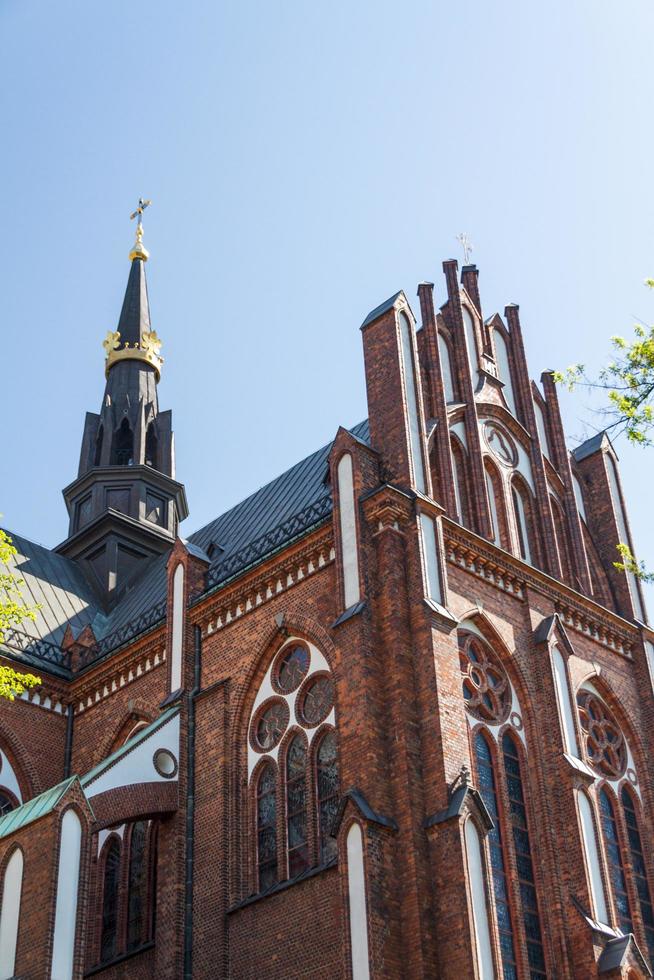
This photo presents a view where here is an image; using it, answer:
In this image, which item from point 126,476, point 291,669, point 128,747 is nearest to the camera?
point 128,747

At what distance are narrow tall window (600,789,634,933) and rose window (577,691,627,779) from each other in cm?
69

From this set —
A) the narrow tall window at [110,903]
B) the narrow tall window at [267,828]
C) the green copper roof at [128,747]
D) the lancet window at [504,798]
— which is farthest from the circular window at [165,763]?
the lancet window at [504,798]

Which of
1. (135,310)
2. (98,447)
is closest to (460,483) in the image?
(98,447)

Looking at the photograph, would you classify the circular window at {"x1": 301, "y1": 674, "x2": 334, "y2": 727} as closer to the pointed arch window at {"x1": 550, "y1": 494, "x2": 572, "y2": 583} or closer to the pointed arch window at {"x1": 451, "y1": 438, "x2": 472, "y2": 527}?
the pointed arch window at {"x1": 451, "y1": 438, "x2": 472, "y2": 527}

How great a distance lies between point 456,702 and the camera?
2175 cm

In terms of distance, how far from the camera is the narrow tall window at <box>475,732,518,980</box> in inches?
832

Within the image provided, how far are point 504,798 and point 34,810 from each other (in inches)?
310

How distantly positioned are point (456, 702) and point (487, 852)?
2.64m

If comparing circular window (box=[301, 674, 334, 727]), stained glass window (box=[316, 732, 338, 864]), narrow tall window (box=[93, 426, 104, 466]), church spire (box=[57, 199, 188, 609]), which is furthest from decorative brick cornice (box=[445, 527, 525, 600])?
narrow tall window (box=[93, 426, 104, 466])

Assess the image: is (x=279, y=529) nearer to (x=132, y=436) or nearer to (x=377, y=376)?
(x=377, y=376)

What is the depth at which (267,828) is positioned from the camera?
77.6 feet

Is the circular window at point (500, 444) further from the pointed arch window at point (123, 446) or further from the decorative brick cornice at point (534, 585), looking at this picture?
the pointed arch window at point (123, 446)

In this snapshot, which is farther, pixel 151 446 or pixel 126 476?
pixel 151 446

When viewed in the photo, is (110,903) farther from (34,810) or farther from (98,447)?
(98,447)
